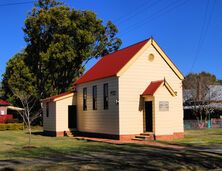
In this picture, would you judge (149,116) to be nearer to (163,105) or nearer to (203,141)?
(163,105)

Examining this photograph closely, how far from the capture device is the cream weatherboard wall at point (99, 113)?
27.6 metres

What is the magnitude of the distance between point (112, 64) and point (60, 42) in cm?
1532

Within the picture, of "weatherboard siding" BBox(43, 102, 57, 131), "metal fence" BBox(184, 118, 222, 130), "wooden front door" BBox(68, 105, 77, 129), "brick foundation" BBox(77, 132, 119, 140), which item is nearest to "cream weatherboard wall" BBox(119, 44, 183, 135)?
"brick foundation" BBox(77, 132, 119, 140)

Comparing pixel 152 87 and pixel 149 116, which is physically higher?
pixel 152 87

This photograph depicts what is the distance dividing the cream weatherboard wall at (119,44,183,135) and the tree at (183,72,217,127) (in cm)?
1959

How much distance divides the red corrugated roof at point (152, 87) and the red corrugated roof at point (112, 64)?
2443 millimetres

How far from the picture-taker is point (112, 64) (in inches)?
1209

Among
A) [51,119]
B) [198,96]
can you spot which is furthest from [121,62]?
[198,96]

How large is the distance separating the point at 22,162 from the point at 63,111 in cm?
1911

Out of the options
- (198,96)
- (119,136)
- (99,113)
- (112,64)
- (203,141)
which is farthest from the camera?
(198,96)

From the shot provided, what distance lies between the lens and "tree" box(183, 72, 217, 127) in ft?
159

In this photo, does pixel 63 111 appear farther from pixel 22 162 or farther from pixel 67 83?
pixel 22 162

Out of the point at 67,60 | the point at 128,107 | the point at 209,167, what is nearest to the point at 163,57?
the point at 128,107

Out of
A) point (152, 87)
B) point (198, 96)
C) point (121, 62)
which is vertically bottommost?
point (152, 87)
